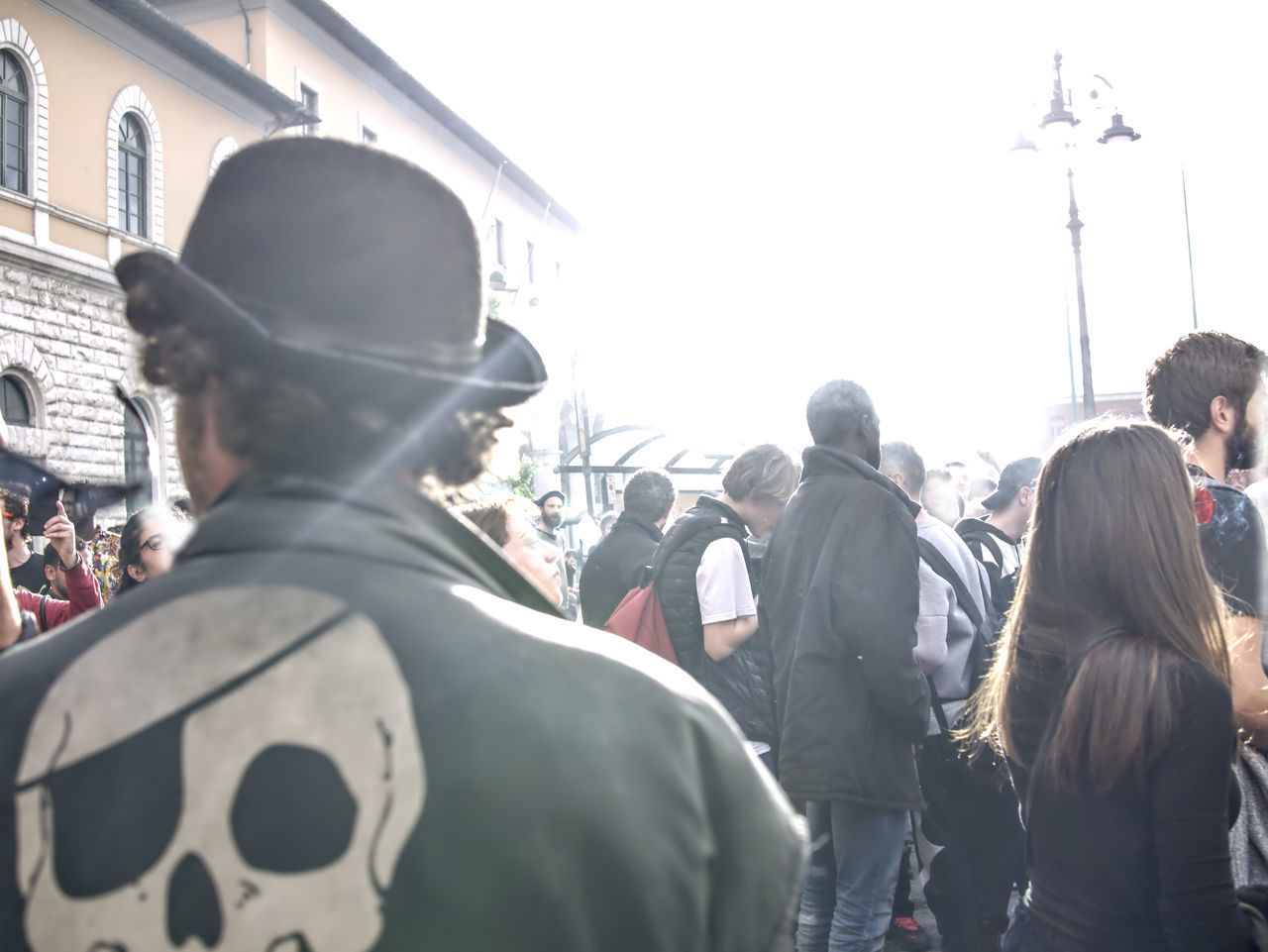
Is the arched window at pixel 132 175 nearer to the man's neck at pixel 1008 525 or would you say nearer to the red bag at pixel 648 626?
the red bag at pixel 648 626

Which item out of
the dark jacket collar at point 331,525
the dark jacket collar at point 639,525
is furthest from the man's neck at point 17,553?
the dark jacket collar at point 331,525

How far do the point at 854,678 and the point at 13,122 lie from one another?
655 inches

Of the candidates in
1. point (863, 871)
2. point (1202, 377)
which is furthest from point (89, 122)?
point (1202, 377)

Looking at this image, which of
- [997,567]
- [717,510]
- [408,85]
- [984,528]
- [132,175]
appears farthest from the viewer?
[408,85]

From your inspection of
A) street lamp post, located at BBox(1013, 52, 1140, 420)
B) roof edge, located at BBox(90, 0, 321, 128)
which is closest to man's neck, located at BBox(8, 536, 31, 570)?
street lamp post, located at BBox(1013, 52, 1140, 420)

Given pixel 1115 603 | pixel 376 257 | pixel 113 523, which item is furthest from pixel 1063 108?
pixel 113 523

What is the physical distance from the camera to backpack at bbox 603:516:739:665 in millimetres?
4359

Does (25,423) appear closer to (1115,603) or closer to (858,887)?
(858,887)

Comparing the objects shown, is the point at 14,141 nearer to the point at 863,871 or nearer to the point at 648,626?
the point at 648,626

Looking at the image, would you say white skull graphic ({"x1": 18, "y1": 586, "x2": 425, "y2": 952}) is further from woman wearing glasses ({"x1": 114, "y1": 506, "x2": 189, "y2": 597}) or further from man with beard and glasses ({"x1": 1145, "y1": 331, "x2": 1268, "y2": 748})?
woman wearing glasses ({"x1": 114, "y1": 506, "x2": 189, "y2": 597})

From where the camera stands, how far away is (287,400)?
1.06m

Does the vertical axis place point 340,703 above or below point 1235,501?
below

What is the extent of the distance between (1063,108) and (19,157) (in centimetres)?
1448

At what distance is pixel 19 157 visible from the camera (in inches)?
623
